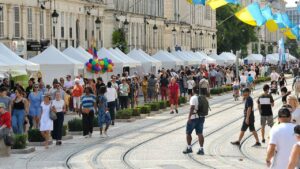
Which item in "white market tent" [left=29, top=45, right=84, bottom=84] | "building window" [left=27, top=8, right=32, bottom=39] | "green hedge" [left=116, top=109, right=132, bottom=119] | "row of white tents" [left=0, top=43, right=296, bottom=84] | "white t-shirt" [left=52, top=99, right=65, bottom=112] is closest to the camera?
"white t-shirt" [left=52, top=99, right=65, bottom=112]

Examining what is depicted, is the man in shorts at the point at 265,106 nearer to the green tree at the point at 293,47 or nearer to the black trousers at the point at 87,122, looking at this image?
the black trousers at the point at 87,122

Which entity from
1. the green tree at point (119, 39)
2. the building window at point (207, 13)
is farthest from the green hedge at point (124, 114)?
the building window at point (207, 13)

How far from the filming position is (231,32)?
422ft

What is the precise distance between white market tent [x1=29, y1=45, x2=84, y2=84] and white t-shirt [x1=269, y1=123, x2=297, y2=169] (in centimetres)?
2547

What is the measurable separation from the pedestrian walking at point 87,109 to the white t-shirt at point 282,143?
12994mm

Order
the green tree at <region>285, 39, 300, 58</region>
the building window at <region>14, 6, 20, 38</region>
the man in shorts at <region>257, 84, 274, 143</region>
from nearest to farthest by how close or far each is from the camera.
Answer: the man in shorts at <region>257, 84, 274, 143</region> < the building window at <region>14, 6, 20, 38</region> < the green tree at <region>285, 39, 300, 58</region>

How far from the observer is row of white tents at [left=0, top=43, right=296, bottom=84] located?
30.7m

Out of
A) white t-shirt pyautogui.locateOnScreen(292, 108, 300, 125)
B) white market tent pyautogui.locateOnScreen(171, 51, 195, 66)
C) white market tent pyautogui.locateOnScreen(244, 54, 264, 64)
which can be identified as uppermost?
white market tent pyautogui.locateOnScreen(244, 54, 264, 64)

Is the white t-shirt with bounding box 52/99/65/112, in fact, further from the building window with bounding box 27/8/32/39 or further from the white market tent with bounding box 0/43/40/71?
the building window with bounding box 27/8/32/39

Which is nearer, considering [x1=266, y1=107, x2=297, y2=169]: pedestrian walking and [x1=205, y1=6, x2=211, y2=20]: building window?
[x1=266, y1=107, x2=297, y2=169]: pedestrian walking

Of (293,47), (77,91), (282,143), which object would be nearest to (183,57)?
(77,91)

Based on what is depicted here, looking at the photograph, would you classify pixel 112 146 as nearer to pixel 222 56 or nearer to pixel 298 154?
pixel 298 154

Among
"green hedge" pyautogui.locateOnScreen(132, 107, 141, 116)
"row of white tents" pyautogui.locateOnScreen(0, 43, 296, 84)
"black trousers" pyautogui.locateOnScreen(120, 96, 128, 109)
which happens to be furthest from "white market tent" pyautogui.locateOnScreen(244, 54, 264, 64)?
"green hedge" pyautogui.locateOnScreen(132, 107, 141, 116)

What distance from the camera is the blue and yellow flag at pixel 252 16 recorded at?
118 feet
